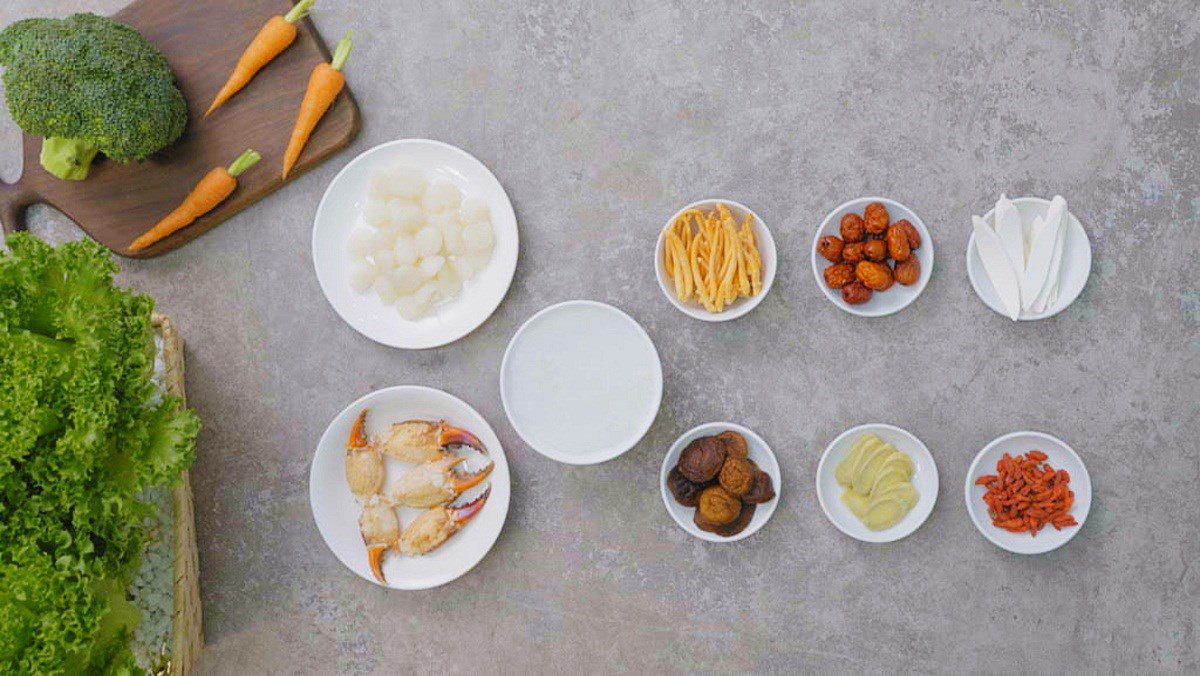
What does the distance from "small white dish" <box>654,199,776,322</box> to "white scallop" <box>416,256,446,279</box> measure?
1.49ft

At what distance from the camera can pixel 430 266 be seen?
1926 mm

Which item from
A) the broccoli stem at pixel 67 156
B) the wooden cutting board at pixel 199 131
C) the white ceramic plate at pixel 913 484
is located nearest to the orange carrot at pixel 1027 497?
the white ceramic plate at pixel 913 484

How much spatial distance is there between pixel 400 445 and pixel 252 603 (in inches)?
20.0

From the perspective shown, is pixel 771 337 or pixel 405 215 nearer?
pixel 405 215

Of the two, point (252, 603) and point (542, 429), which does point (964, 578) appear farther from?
point (252, 603)

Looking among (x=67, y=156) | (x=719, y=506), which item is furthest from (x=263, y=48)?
(x=719, y=506)

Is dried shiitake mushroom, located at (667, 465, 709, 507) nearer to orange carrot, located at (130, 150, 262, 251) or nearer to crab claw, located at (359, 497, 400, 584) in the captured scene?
crab claw, located at (359, 497, 400, 584)

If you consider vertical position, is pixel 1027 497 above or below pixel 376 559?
below

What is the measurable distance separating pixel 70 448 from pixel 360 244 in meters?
0.68

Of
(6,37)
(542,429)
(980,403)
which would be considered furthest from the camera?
(980,403)

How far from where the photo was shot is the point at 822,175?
2039 millimetres

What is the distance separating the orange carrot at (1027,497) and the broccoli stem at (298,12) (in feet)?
5.76

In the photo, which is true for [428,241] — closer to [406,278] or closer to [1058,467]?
[406,278]

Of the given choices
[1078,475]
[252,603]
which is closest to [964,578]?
[1078,475]
